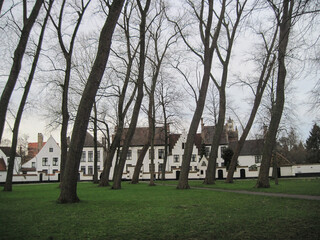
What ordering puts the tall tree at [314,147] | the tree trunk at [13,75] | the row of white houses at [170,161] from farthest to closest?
the tall tree at [314,147] → the row of white houses at [170,161] → the tree trunk at [13,75]

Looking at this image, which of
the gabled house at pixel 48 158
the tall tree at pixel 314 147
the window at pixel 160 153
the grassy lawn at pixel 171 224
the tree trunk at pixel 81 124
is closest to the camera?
the grassy lawn at pixel 171 224

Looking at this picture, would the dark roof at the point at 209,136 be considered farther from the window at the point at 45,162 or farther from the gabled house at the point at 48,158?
the window at the point at 45,162

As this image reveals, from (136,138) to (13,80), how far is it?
50320 millimetres

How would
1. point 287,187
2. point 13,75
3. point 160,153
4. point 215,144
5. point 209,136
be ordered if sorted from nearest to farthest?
point 13,75 < point 287,187 < point 215,144 < point 160,153 < point 209,136

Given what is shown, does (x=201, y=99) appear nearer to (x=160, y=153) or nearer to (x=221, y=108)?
(x=221, y=108)

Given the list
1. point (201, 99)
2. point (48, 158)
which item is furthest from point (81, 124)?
point (48, 158)

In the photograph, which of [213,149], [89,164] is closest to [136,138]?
[89,164]

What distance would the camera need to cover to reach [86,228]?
20.4ft

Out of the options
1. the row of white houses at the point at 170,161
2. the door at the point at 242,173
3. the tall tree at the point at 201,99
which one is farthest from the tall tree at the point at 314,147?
the tall tree at the point at 201,99

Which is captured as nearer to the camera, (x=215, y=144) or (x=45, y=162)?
(x=215, y=144)

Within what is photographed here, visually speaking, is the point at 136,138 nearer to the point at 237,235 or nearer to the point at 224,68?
the point at 224,68

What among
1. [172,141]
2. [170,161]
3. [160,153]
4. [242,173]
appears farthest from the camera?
[172,141]

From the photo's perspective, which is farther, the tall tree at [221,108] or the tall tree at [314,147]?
the tall tree at [314,147]

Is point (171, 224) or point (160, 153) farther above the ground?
point (160, 153)
